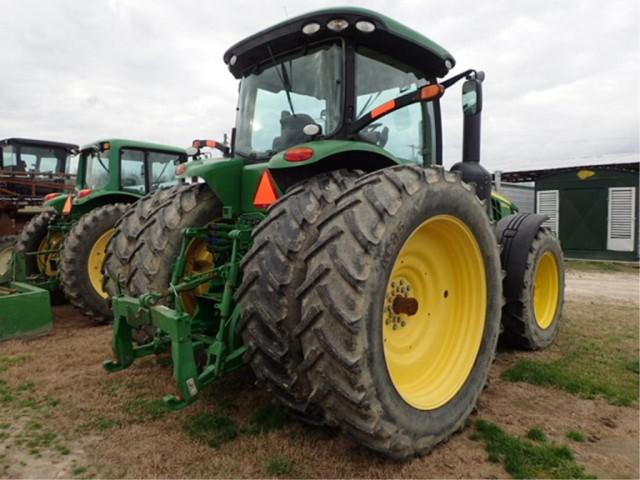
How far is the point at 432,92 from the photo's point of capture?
2477 millimetres

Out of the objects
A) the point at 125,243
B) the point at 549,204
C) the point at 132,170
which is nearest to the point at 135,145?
the point at 132,170

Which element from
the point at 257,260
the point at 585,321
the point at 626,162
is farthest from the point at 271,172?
the point at 626,162

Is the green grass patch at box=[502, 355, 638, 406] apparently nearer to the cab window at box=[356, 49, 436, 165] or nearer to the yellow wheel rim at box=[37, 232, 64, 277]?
the cab window at box=[356, 49, 436, 165]

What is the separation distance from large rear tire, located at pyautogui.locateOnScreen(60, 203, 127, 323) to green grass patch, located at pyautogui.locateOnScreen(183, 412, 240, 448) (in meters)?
3.03

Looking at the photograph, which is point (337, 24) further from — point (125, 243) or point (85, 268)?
point (85, 268)

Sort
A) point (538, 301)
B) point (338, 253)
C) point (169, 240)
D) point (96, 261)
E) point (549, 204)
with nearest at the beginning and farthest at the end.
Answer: point (338, 253) → point (169, 240) → point (538, 301) → point (96, 261) → point (549, 204)

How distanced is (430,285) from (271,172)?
3.71 feet

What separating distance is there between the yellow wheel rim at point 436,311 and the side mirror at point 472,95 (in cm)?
95

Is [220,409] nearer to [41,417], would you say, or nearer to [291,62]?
[41,417]

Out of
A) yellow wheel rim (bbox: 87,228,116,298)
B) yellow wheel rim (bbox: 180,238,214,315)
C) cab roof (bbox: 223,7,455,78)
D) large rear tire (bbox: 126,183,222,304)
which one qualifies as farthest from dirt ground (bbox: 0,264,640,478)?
cab roof (bbox: 223,7,455,78)

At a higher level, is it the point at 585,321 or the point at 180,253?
the point at 180,253

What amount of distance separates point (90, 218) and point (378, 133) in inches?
153

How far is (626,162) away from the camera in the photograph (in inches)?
528

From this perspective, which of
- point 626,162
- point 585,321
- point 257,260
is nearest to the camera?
point 257,260
